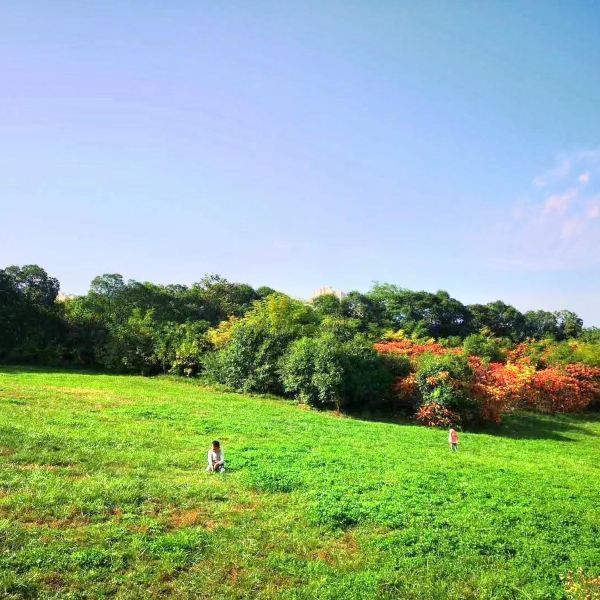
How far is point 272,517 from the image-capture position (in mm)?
8859

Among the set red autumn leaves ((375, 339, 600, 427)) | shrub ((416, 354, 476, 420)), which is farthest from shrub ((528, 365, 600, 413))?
shrub ((416, 354, 476, 420))

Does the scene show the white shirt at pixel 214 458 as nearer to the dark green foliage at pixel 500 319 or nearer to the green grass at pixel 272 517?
the green grass at pixel 272 517

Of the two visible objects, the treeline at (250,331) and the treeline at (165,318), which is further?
the treeline at (165,318)

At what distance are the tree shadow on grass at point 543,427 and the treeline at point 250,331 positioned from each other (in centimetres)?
659

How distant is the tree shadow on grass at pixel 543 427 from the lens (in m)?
25.5

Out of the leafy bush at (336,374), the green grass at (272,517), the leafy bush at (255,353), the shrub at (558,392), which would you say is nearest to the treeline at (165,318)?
the leafy bush at (255,353)

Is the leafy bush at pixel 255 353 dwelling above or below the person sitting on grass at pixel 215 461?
above

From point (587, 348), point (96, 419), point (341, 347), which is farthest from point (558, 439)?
point (96, 419)

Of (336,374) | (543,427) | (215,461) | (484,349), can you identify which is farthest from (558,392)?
(215,461)

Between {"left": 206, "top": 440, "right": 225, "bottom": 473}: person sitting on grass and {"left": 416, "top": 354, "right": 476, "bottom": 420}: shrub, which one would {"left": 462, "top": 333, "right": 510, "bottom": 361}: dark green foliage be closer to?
{"left": 416, "top": 354, "right": 476, "bottom": 420}: shrub

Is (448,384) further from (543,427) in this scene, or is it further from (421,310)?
(421,310)

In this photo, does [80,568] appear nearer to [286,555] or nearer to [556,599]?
[286,555]

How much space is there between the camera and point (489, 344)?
43.8 metres

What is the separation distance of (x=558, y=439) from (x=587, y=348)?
19424 mm
